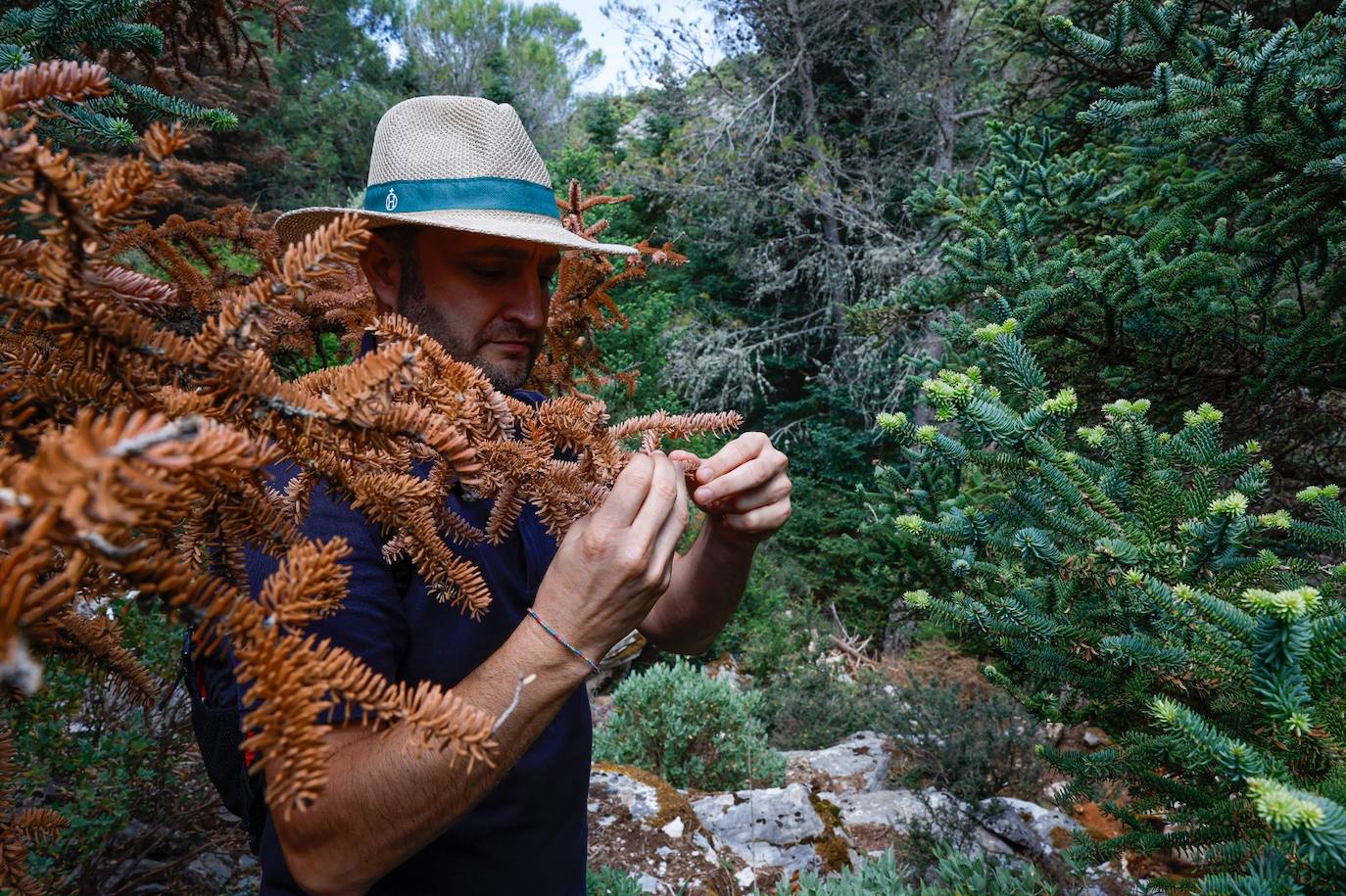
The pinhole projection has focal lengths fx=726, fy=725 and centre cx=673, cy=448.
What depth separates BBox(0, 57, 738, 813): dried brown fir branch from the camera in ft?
Answer: 1.39

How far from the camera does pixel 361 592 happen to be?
134cm

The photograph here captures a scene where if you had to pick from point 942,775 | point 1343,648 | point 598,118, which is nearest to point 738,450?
point 1343,648

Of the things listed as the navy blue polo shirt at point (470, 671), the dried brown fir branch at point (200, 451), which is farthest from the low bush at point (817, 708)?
the dried brown fir branch at point (200, 451)

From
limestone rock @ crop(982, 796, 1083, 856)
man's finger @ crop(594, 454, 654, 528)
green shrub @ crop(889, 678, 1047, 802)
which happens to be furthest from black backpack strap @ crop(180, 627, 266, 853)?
green shrub @ crop(889, 678, 1047, 802)

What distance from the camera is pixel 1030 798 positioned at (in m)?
5.29

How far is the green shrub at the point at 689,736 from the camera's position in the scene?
5277 mm

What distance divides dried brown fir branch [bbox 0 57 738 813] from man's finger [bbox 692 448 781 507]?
2.15ft

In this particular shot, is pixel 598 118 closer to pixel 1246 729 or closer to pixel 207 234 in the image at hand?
pixel 207 234

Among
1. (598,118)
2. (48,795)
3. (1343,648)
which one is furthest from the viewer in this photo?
(598,118)

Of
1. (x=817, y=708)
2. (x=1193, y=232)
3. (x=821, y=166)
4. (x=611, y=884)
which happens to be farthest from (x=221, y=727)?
(x=821, y=166)

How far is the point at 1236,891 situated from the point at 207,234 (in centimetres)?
321

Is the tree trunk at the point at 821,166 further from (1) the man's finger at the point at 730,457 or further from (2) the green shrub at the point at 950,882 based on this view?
(1) the man's finger at the point at 730,457

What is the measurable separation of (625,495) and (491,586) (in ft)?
2.20

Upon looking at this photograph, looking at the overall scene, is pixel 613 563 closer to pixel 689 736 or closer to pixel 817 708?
pixel 689 736
